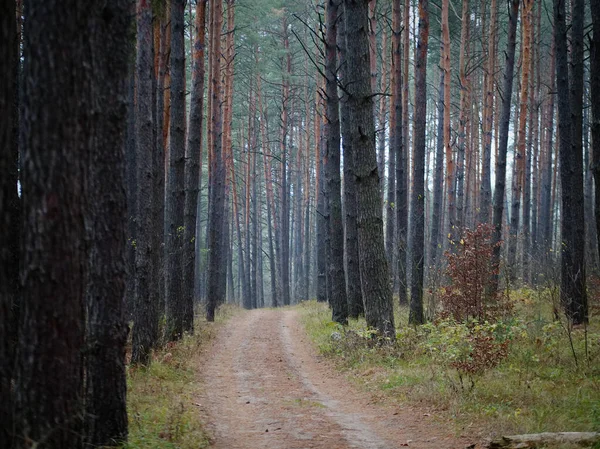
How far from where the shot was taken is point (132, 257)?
14.5 metres

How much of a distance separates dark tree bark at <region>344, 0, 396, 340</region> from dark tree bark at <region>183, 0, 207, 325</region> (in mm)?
5061

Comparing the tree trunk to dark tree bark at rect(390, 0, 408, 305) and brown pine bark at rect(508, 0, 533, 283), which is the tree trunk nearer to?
brown pine bark at rect(508, 0, 533, 283)

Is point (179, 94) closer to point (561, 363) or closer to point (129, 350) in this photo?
point (129, 350)

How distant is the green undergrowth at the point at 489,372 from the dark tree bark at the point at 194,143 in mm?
5049

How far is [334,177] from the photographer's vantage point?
55.1 feet

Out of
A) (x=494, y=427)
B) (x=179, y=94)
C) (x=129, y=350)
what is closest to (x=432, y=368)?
(x=494, y=427)

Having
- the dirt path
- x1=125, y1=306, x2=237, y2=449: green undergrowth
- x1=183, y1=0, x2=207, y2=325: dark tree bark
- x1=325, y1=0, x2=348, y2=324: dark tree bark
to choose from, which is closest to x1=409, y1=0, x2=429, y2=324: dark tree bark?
x1=325, y1=0, x2=348, y2=324: dark tree bark

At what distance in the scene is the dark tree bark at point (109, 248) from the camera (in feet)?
16.9

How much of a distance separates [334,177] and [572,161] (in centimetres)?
672

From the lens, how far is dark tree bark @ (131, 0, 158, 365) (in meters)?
9.42

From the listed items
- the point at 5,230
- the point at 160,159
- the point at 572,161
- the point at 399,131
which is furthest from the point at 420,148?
the point at 5,230

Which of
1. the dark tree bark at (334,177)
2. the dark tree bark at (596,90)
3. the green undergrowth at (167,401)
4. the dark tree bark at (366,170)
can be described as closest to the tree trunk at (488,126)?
the dark tree bark at (334,177)

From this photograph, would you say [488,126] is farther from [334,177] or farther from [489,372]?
[489,372]

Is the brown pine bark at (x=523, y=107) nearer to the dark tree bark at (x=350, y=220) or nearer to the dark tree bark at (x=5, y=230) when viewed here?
the dark tree bark at (x=350, y=220)
